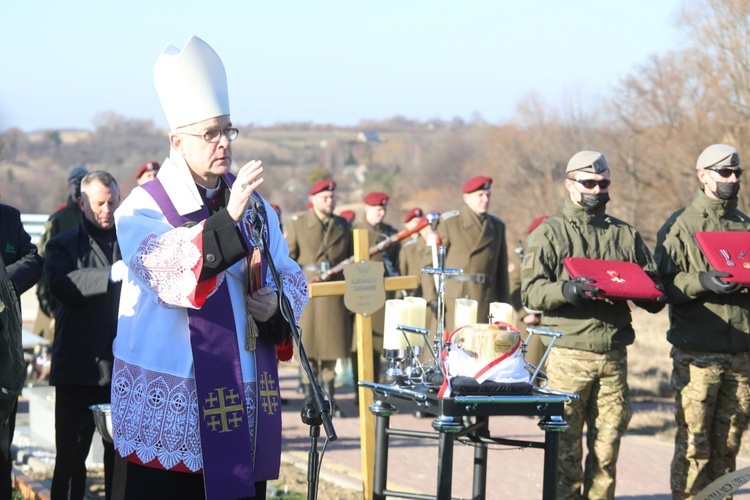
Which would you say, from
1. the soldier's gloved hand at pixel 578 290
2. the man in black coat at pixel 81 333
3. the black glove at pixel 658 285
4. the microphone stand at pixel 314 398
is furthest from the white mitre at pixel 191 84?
the black glove at pixel 658 285

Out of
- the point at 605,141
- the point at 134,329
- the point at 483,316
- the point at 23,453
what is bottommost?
the point at 23,453

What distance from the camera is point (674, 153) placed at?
27016mm

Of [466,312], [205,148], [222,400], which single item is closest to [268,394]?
[222,400]

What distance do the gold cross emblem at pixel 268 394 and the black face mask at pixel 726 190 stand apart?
3727 mm

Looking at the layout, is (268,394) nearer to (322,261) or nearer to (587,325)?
(587,325)

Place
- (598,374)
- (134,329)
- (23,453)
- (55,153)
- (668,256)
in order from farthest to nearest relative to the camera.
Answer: (55,153), (23,453), (668,256), (598,374), (134,329)

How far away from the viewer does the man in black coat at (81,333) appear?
652 centimetres

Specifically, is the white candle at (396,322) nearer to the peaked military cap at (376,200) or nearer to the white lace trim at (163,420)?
the white lace trim at (163,420)

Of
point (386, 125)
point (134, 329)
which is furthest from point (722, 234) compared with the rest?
point (386, 125)

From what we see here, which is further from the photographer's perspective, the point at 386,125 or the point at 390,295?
the point at 386,125

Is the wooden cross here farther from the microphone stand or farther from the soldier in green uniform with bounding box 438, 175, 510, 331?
the soldier in green uniform with bounding box 438, 175, 510, 331

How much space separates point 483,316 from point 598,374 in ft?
13.5

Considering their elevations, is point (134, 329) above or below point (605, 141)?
below

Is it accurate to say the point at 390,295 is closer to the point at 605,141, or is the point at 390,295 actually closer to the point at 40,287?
the point at 40,287
